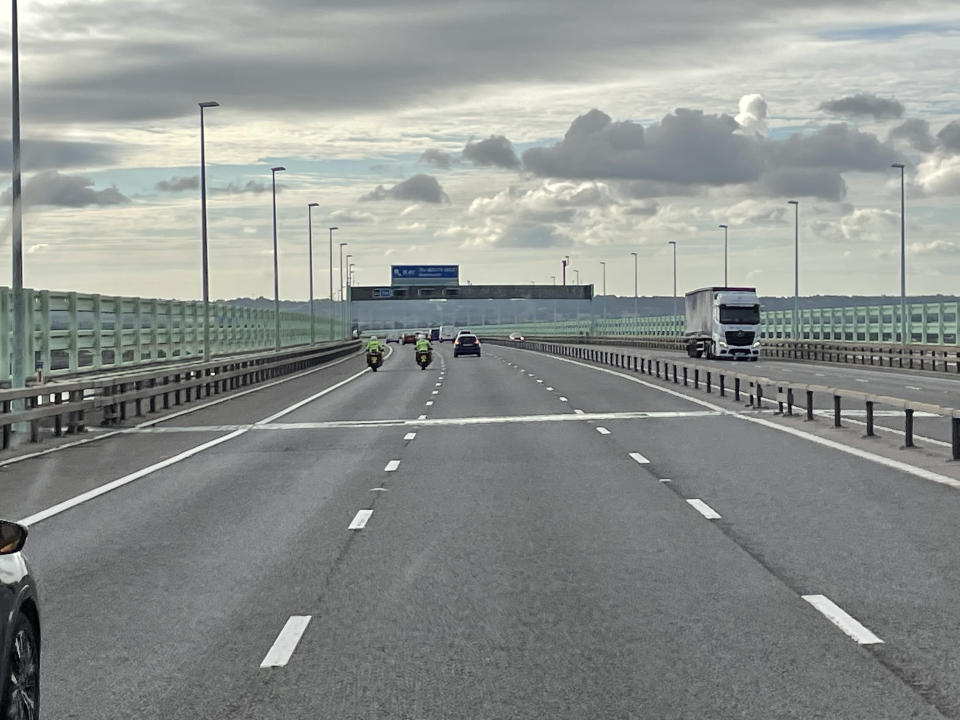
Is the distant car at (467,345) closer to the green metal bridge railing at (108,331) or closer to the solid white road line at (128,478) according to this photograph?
the green metal bridge railing at (108,331)

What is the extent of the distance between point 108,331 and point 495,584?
2940 cm

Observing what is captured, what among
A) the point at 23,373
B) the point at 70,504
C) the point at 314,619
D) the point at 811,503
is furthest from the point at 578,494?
the point at 23,373

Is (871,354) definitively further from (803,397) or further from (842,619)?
(842,619)

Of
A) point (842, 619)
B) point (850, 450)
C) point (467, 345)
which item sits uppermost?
point (467, 345)

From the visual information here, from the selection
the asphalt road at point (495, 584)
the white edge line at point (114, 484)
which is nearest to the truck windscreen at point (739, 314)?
the white edge line at point (114, 484)

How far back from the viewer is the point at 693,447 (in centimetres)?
2244

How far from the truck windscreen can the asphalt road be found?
47948 mm

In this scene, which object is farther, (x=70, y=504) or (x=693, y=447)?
(x=693, y=447)

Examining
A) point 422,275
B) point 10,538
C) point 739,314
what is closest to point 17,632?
Result: point 10,538

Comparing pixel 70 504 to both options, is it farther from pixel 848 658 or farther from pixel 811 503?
pixel 848 658

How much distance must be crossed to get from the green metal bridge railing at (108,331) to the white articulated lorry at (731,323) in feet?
74.3

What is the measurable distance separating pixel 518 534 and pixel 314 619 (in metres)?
4.14

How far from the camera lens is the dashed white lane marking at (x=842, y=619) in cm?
827

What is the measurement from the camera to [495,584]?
1031cm
